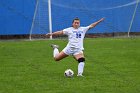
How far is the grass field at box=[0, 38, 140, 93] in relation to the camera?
11227 mm

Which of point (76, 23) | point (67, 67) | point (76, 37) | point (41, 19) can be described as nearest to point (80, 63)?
point (76, 37)

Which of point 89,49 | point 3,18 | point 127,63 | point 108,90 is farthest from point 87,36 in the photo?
point 108,90

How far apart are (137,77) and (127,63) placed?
3.26m

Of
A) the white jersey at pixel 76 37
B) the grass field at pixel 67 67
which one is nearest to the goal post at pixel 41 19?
the grass field at pixel 67 67

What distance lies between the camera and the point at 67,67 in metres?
15.4

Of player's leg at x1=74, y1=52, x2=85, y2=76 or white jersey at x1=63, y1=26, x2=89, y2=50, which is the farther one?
white jersey at x1=63, y1=26, x2=89, y2=50

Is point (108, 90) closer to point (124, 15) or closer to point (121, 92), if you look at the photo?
point (121, 92)

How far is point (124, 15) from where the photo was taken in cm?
2947

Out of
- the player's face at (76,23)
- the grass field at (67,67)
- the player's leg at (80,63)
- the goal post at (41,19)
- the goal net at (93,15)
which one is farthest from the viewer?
the goal net at (93,15)

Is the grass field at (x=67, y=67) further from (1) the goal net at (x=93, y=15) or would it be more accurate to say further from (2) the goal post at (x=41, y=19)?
(1) the goal net at (x=93, y=15)

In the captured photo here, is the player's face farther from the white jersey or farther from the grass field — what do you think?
the grass field

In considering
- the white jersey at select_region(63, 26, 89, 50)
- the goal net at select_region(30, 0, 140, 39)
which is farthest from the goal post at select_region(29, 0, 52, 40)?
the white jersey at select_region(63, 26, 89, 50)

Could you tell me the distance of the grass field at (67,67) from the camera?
11.2m

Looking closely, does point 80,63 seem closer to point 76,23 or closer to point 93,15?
point 76,23
